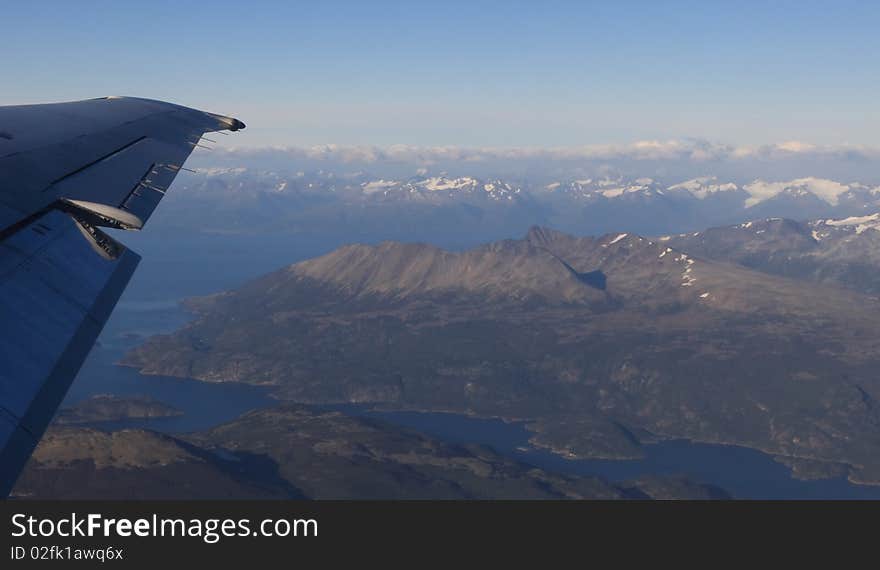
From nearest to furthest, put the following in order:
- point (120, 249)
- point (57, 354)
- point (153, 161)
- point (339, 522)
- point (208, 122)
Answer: point (57, 354) → point (120, 249) → point (339, 522) → point (153, 161) → point (208, 122)

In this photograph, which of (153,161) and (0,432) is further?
(153,161)

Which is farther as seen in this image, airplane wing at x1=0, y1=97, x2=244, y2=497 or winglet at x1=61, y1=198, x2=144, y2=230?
winglet at x1=61, y1=198, x2=144, y2=230

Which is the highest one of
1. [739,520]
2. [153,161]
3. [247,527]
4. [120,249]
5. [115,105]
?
[115,105]

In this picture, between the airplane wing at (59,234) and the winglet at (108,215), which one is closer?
the airplane wing at (59,234)

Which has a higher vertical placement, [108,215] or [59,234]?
[108,215]

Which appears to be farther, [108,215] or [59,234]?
[108,215]

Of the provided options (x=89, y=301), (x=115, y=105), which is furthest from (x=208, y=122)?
(x=89, y=301)

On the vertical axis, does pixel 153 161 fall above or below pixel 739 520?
→ above

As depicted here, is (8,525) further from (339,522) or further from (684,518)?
(684,518)
